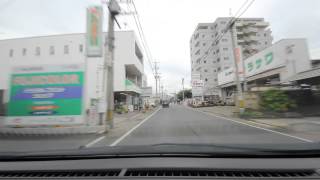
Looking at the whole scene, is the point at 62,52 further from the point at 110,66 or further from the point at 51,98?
the point at 51,98

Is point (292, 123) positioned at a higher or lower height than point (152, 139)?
higher

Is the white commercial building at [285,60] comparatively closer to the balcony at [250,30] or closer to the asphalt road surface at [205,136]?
the asphalt road surface at [205,136]

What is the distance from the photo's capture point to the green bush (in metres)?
23.6

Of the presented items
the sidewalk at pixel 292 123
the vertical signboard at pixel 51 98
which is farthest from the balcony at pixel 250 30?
the vertical signboard at pixel 51 98

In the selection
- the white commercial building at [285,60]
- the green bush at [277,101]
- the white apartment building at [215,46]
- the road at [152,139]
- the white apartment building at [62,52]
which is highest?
the white apartment building at [215,46]

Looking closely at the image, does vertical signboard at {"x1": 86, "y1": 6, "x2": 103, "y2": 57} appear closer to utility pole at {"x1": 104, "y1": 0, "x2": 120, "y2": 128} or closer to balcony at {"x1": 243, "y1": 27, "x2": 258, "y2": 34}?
utility pole at {"x1": 104, "y1": 0, "x2": 120, "y2": 128}

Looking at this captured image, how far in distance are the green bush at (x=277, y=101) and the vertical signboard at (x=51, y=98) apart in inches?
585

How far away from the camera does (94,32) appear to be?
19734 millimetres

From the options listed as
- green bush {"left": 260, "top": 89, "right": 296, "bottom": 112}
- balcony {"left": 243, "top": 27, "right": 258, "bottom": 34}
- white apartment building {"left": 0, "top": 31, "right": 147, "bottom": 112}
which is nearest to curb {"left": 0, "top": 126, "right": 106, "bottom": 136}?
green bush {"left": 260, "top": 89, "right": 296, "bottom": 112}

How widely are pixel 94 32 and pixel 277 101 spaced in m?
14.2

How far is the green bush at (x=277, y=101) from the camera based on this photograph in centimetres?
2359

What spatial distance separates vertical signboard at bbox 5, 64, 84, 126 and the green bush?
14.9m

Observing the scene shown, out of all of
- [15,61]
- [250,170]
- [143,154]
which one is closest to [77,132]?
[143,154]

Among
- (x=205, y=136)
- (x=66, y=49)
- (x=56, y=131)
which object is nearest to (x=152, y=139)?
(x=205, y=136)
